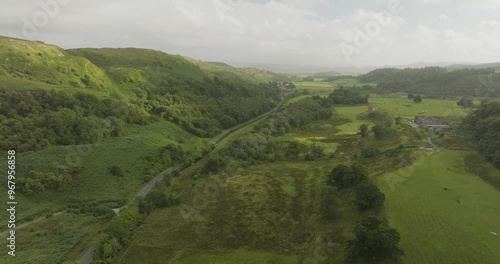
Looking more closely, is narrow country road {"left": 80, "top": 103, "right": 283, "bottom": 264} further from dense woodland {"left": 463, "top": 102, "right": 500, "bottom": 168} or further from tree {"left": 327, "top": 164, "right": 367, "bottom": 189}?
dense woodland {"left": 463, "top": 102, "right": 500, "bottom": 168}

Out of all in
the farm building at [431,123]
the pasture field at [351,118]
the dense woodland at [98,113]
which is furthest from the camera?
the pasture field at [351,118]

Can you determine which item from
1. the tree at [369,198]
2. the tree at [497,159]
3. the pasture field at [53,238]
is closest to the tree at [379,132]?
the tree at [497,159]

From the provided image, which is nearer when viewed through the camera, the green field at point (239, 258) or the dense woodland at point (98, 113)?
the green field at point (239, 258)

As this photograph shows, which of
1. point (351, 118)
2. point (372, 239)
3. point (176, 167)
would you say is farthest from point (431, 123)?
point (372, 239)

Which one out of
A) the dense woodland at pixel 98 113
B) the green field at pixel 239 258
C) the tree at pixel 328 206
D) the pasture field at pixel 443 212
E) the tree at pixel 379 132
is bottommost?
the green field at pixel 239 258

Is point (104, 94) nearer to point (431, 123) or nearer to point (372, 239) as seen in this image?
point (372, 239)

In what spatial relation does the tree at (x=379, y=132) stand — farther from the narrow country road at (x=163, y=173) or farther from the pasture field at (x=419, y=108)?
the narrow country road at (x=163, y=173)

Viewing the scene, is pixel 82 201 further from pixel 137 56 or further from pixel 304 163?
pixel 137 56

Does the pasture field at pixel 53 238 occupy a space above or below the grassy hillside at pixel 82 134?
below
